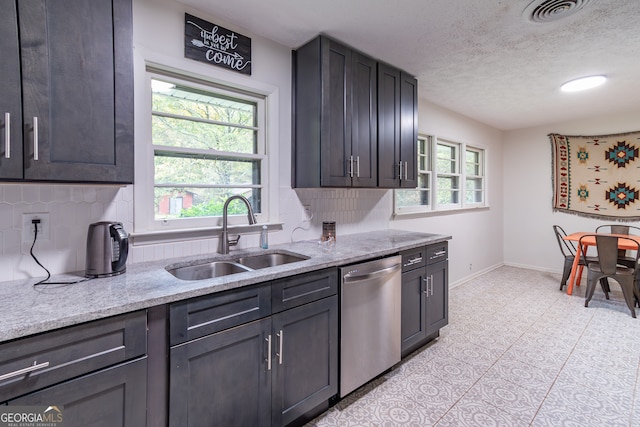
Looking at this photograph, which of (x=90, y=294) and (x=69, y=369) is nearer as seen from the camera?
(x=69, y=369)

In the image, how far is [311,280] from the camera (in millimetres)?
1707

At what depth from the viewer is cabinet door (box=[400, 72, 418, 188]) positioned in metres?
2.84

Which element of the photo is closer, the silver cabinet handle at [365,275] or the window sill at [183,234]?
the window sill at [183,234]

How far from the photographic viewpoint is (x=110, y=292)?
122cm

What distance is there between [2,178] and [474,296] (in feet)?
14.4

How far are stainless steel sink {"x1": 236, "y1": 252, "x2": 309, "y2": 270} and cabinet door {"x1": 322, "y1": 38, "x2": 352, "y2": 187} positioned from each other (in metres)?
0.59

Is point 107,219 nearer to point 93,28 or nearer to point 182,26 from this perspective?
point 93,28

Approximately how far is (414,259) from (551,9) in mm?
1876

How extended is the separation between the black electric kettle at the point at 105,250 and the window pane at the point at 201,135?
655 mm

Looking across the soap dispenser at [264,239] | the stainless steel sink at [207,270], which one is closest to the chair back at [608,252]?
the soap dispenser at [264,239]

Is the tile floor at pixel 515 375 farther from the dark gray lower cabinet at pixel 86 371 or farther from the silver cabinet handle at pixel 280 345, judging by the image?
the dark gray lower cabinet at pixel 86 371

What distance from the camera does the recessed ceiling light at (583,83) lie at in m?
3.00

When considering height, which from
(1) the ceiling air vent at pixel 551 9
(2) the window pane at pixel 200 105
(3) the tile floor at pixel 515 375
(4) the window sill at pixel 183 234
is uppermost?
(1) the ceiling air vent at pixel 551 9

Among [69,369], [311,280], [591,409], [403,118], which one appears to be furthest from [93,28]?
[591,409]
